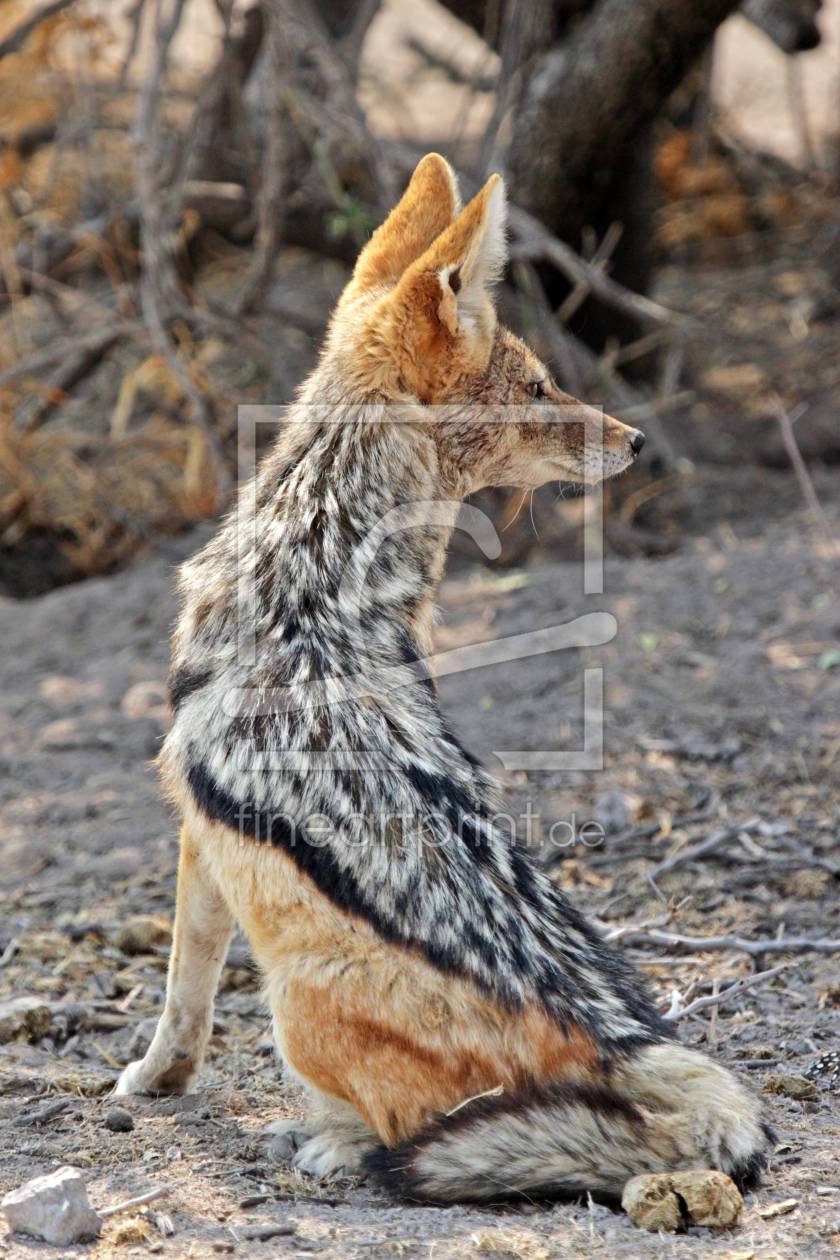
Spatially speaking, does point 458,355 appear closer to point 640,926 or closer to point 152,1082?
point 640,926

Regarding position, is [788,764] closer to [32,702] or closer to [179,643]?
[179,643]

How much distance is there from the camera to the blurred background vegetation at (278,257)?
7.61m

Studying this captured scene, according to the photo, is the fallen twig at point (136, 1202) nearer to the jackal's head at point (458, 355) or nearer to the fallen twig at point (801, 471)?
the jackal's head at point (458, 355)

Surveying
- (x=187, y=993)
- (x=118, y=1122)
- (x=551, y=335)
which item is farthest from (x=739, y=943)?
(x=551, y=335)

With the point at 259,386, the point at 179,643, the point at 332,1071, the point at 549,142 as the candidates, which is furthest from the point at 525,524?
the point at 332,1071

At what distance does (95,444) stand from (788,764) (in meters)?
5.28

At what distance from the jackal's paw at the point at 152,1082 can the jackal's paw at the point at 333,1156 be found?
54 centimetres

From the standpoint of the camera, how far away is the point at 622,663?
6.56m

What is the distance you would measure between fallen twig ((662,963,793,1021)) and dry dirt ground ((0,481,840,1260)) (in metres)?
0.10

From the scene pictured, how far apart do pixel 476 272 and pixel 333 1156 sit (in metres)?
2.56

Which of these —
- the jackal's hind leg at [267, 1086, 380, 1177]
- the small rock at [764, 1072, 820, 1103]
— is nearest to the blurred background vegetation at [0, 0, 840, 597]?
the small rock at [764, 1072, 820, 1103]

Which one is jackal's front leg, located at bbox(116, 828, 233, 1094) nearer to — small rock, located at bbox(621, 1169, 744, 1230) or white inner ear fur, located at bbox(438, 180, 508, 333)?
small rock, located at bbox(621, 1169, 744, 1230)

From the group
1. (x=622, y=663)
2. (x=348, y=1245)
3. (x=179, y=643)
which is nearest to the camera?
(x=348, y=1245)

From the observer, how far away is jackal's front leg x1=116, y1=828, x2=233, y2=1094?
3432mm
